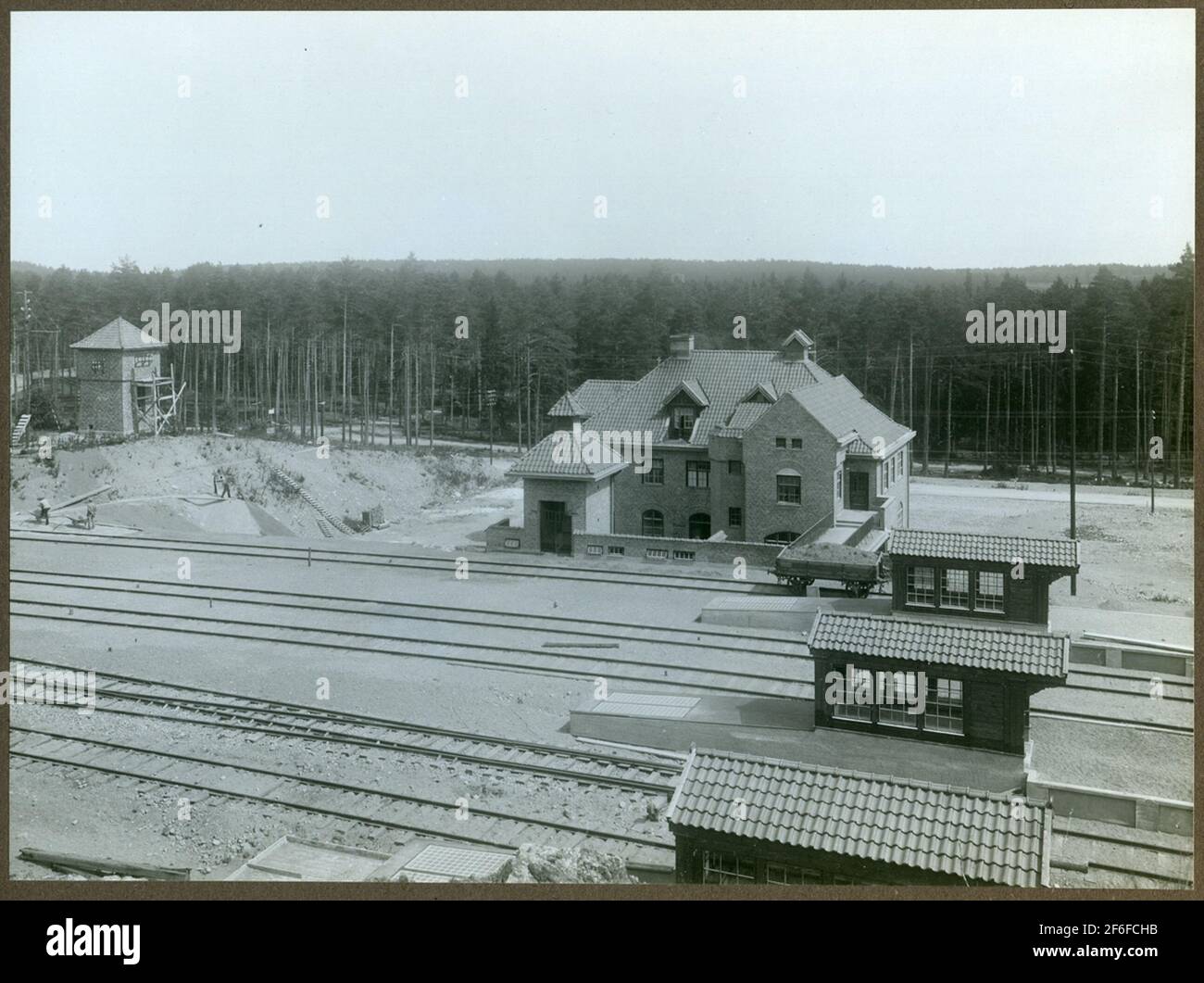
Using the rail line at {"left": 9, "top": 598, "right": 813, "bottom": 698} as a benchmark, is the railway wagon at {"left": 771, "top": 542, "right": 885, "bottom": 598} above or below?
above

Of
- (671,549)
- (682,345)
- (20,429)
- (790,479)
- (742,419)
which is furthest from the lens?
(20,429)

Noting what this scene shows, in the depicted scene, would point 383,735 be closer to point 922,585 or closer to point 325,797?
point 325,797

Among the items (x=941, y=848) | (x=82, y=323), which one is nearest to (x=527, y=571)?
(x=941, y=848)

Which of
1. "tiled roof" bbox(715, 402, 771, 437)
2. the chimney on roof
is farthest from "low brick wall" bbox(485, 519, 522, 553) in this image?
the chimney on roof

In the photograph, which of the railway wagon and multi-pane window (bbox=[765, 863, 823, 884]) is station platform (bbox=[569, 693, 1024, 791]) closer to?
multi-pane window (bbox=[765, 863, 823, 884])

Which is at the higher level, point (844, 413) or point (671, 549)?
point (844, 413)

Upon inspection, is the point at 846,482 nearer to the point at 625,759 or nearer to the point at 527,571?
the point at 527,571

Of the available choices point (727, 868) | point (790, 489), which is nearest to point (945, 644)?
point (727, 868)
